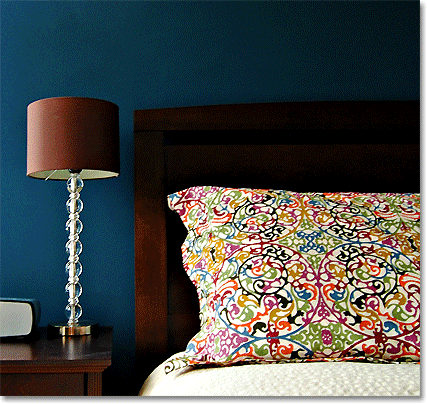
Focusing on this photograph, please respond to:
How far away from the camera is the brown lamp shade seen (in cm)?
122

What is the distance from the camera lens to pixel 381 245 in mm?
1100

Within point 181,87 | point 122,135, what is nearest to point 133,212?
point 122,135

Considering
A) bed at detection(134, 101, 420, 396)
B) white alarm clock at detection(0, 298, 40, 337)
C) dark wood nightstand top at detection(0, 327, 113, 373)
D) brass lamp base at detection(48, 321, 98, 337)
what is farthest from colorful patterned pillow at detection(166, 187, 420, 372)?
white alarm clock at detection(0, 298, 40, 337)

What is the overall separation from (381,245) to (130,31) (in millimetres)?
1137

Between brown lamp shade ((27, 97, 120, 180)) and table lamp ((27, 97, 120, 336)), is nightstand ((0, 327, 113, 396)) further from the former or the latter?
brown lamp shade ((27, 97, 120, 180))

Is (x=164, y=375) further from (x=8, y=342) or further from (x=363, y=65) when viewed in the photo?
(x=363, y=65)

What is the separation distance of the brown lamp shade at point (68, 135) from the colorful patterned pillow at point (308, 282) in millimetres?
387

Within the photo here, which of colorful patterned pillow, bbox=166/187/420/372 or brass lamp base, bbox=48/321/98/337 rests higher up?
colorful patterned pillow, bbox=166/187/420/372

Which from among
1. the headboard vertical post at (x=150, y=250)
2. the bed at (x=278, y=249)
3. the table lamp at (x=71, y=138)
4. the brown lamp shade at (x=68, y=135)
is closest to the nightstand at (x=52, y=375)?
the bed at (x=278, y=249)

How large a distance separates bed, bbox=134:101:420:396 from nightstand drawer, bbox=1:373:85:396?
6.9 inches

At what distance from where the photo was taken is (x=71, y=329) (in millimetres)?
1256

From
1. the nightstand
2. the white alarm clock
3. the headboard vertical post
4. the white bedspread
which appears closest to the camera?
the white bedspread

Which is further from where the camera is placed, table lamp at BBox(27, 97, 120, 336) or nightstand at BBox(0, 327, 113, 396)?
table lamp at BBox(27, 97, 120, 336)

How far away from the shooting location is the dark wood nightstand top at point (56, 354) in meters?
0.98
